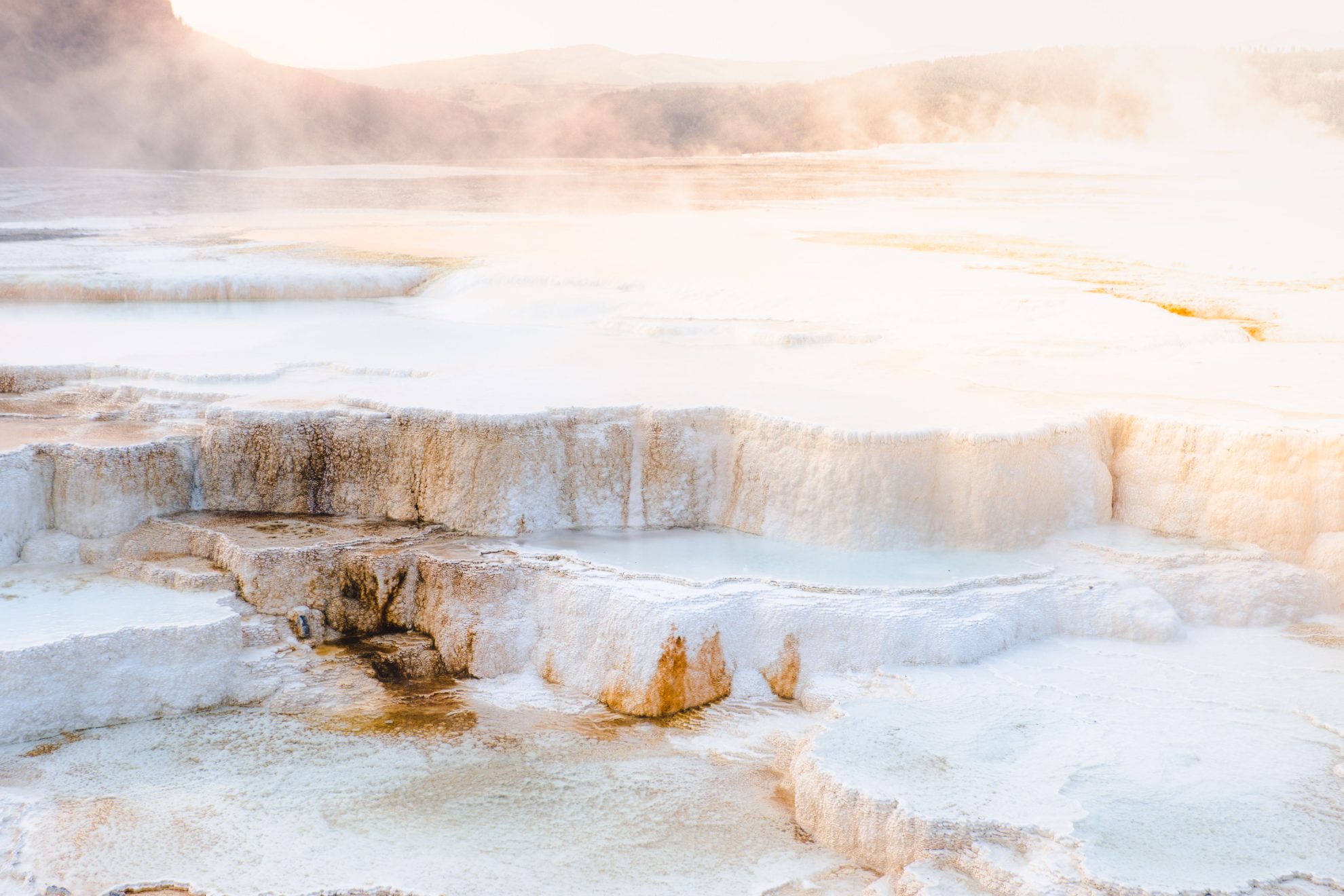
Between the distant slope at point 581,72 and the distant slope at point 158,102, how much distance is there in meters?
1.03

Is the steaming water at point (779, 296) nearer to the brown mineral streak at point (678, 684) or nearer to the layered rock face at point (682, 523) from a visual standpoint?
the layered rock face at point (682, 523)

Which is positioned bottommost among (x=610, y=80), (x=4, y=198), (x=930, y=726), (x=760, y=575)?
(x=930, y=726)

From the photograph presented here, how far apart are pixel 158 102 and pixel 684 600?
1705cm

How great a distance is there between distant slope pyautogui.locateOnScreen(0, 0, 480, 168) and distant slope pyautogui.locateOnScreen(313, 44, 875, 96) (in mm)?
1035

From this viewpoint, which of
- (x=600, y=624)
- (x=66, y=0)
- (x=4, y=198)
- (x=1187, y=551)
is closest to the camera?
(x=600, y=624)

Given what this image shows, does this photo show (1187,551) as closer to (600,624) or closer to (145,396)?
(600,624)

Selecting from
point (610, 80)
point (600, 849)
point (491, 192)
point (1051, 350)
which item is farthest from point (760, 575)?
point (610, 80)

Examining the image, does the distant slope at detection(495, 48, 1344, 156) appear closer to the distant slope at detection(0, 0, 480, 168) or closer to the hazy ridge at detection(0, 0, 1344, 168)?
the hazy ridge at detection(0, 0, 1344, 168)

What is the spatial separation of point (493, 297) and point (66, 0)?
13.9 m

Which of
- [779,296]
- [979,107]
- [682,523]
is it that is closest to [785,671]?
[682,523]

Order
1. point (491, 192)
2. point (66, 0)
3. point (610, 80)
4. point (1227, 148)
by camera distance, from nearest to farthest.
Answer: point (1227, 148), point (491, 192), point (66, 0), point (610, 80)

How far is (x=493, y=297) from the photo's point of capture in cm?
734

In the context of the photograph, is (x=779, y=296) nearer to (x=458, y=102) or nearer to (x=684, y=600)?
(x=684, y=600)

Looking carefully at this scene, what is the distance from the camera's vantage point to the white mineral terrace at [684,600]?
2793 mm
